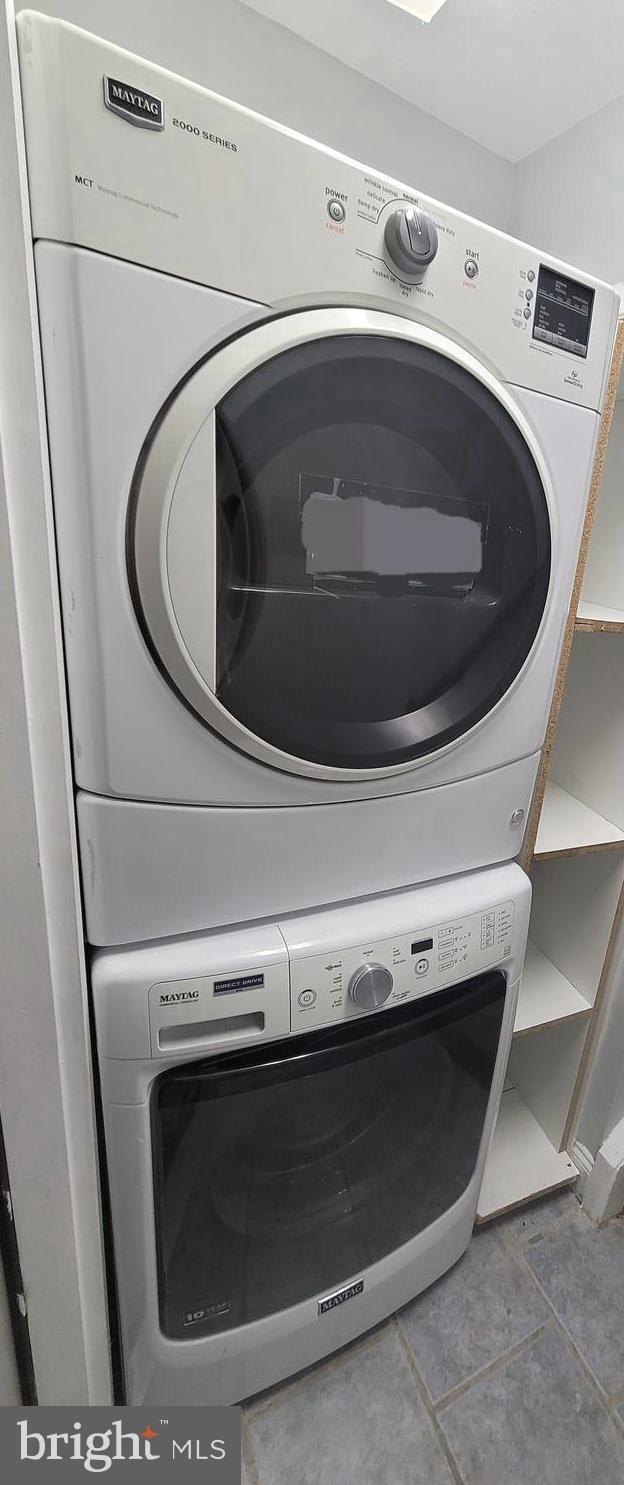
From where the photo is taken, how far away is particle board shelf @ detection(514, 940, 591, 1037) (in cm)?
115

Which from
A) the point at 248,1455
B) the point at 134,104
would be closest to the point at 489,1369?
the point at 248,1455

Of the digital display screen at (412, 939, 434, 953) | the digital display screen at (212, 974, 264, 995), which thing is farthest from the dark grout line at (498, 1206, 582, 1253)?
the digital display screen at (212, 974, 264, 995)

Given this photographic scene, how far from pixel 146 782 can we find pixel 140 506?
0.27 m

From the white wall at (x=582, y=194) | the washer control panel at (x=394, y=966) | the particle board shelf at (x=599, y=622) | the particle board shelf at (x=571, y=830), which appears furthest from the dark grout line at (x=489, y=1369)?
the white wall at (x=582, y=194)

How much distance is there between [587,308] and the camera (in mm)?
731

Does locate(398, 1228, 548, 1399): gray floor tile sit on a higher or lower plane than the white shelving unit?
lower

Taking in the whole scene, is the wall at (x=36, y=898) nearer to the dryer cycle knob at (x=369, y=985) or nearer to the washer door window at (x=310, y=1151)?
the washer door window at (x=310, y=1151)

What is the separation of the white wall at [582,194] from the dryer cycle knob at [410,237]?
86 cm

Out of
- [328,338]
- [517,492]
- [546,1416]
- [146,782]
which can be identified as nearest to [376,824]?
[146,782]

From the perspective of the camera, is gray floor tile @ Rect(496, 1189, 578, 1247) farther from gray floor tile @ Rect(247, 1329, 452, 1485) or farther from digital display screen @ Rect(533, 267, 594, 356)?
digital display screen @ Rect(533, 267, 594, 356)

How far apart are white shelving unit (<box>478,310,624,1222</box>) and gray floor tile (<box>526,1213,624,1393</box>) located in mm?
98

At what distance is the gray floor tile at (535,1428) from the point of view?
A: 3.02ft

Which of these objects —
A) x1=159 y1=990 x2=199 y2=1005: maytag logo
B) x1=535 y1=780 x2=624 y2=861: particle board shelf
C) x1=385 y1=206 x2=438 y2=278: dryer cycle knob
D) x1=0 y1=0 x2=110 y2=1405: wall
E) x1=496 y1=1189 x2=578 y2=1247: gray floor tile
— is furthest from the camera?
x1=496 y1=1189 x2=578 y2=1247: gray floor tile

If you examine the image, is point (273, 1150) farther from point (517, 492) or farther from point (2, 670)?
point (517, 492)
